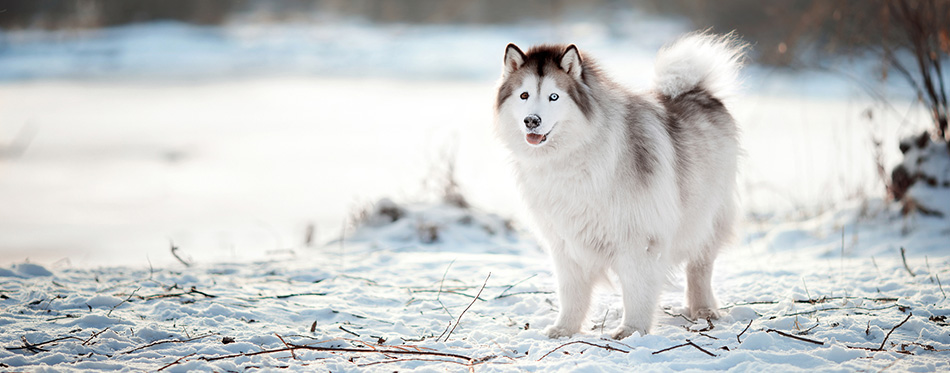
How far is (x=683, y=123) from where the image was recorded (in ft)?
13.1

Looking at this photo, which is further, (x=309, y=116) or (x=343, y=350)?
(x=309, y=116)

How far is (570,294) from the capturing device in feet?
12.6

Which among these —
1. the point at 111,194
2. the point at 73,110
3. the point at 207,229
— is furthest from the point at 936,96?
the point at 73,110

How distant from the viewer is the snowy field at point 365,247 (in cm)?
336

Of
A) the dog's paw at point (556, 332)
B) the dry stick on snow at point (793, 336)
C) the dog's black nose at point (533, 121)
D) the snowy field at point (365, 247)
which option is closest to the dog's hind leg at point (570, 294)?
the dog's paw at point (556, 332)

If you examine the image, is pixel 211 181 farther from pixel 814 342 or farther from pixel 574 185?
pixel 814 342

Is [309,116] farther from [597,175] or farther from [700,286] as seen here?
[597,175]

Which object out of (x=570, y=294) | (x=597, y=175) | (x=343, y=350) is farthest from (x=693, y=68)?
(x=343, y=350)

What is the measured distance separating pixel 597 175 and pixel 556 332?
921 mm

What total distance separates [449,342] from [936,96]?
17.3 feet

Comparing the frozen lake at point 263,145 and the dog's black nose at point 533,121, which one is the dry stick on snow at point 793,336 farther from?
the dog's black nose at point 533,121

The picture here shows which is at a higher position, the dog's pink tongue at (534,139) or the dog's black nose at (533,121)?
the dog's black nose at (533,121)

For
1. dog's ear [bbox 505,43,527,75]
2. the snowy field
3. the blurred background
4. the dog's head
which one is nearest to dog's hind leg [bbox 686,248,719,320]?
the snowy field

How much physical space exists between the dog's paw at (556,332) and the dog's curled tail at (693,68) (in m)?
1.63
